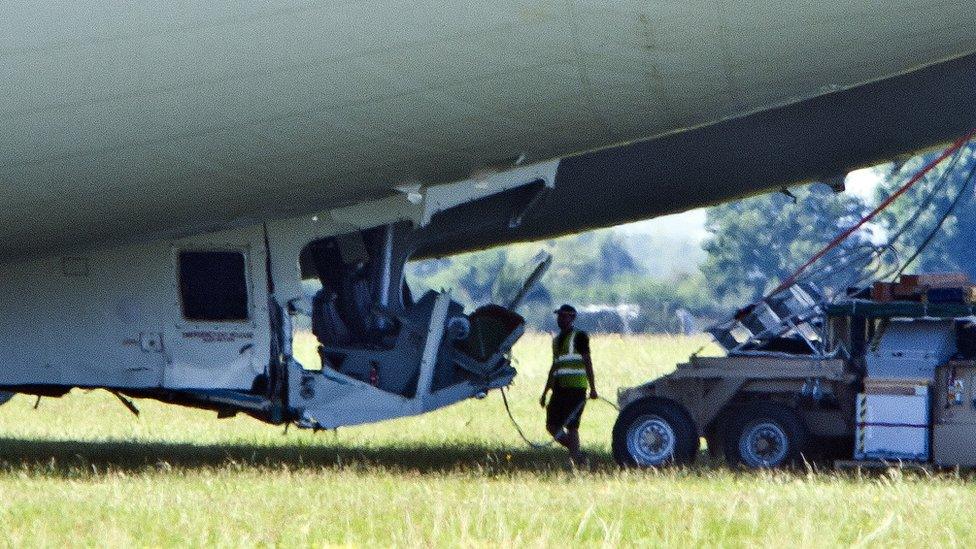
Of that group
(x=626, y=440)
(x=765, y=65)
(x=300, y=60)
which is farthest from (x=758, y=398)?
(x=300, y=60)

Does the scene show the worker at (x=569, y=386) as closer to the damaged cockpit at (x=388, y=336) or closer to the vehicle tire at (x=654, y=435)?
the damaged cockpit at (x=388, y=336)

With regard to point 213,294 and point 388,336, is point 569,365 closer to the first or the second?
point 388,336

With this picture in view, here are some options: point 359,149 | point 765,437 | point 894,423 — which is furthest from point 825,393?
point 359,149

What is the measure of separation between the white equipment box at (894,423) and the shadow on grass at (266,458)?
2360 millimetres

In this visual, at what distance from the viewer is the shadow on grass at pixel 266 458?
52.3ft

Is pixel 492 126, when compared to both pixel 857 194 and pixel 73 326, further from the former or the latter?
pixel 857 194

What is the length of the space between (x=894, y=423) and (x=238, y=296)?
6292 millimetres

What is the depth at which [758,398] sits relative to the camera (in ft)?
52.7

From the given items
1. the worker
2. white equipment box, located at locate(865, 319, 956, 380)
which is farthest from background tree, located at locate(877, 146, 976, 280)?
white equipment box, located at locate(865, 319, 956, 380)

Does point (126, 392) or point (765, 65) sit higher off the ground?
point (765, 65)

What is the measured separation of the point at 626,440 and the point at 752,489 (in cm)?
256

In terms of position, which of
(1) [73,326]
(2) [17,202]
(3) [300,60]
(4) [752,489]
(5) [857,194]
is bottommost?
(4) [752,489]

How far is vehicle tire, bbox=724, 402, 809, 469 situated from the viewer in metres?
15.5

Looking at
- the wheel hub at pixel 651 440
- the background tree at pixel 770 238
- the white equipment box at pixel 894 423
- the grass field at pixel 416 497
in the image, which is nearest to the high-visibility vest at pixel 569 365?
the grass field at pixel 416 497
